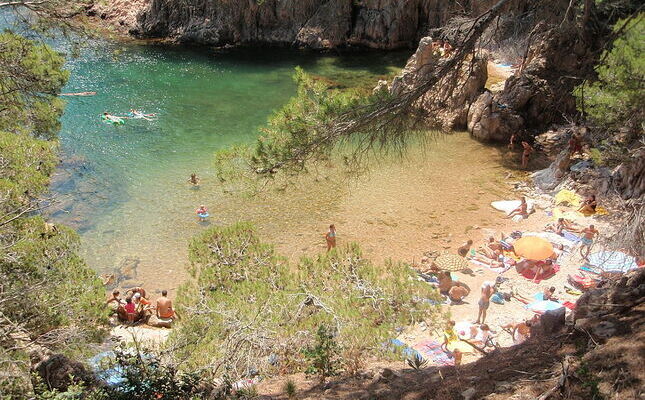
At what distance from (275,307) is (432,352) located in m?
4.00

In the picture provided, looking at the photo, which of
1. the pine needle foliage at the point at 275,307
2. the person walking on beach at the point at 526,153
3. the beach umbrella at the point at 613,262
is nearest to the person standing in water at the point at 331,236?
the pine needle foliage at the point at 275,307

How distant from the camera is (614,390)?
517 cm

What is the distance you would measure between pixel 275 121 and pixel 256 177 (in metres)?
1.08

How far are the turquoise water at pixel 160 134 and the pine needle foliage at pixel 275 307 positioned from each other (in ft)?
15.0

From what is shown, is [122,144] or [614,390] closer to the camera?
[614,390]

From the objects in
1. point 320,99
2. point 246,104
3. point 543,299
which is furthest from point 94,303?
point 246,104

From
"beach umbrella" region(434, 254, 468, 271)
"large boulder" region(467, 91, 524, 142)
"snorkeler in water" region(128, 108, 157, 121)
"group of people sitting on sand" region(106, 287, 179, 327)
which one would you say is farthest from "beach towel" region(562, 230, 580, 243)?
"snorkeler in water" region(128, 108, 157, 121)

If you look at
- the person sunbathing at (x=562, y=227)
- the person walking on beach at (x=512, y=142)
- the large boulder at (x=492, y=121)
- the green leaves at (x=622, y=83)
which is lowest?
the person sunbathing at (x=562, y=227)

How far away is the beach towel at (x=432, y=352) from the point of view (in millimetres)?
10031

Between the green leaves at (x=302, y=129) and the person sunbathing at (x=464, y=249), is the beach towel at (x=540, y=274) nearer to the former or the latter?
the person sunbathing at (x=464, y=249)

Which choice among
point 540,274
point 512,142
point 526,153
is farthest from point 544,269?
point 512,142

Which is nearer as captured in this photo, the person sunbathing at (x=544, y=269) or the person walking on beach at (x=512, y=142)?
the person sunbathing at (x=544, y=269)

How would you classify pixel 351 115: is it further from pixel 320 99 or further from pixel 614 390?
pixel 614 390

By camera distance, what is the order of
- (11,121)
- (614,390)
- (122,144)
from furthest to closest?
1. (122,144)
2. (11,121)
3. (614,390)
